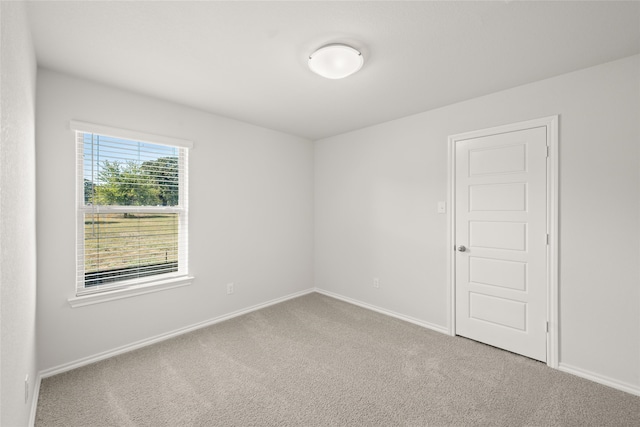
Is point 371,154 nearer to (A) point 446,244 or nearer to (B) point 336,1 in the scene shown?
(A) point 446,244

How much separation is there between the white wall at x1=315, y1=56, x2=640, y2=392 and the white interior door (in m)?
0.14

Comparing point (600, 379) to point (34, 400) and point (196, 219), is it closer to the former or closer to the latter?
point (196, 219)

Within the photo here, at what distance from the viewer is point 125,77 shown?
93.5 inches

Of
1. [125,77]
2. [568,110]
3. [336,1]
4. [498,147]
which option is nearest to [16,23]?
[125,77]

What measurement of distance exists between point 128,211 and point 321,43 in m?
2.24

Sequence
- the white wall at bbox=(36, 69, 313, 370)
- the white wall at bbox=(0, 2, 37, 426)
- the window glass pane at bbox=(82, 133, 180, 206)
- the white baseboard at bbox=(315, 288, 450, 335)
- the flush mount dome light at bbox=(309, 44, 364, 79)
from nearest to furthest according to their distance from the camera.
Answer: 1. the white wall at bbox=(0, 2, 37, 426)
2. the flush mount dome light at bbox=(309, 44, 364, 79)
3. the white wall at bbox=(36, 69, 313, 370)
4. the window glass pane at bbox=(82, 133, 180, 206)
5. the white baseboard at bbox=(315, 288, 450, 335)

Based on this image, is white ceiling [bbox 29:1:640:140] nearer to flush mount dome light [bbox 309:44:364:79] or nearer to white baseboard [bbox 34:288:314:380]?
flush mount dome light [bbox 309:44:364:79]

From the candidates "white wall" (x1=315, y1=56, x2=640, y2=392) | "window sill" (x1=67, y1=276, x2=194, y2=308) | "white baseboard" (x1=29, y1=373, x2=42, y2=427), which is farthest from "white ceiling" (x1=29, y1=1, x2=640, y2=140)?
"white baseboard" (x1=29, y1=373, x2=42, y2=427)

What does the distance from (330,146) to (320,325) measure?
97.1 inches

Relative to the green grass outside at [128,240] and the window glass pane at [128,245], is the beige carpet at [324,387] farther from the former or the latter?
the green grass outside at [128,240]

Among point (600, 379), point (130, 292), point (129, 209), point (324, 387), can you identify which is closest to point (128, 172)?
point (129, 209)

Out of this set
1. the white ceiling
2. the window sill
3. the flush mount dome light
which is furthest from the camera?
the window sill

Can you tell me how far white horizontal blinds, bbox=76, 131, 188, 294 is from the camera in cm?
246

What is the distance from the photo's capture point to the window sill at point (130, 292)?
93.8 inches
